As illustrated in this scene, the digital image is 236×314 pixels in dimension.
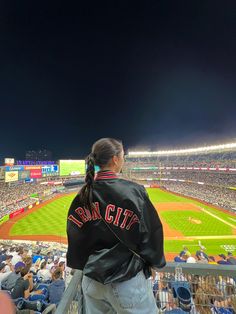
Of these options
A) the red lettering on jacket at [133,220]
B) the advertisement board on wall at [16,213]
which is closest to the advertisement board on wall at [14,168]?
the advertisement board on wall at [16,213]

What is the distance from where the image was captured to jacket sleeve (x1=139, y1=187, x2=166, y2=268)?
1.60 m

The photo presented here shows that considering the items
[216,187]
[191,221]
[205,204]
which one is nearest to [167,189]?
[216,187]

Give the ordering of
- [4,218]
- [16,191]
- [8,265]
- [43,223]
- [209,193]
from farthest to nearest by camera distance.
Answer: [209,193] < [16,191] < [4,218] < [43,223] < [8,265]

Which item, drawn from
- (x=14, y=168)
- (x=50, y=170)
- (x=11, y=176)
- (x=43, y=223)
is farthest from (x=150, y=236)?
(x=50, y=170)

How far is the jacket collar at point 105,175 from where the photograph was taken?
175 centimetres

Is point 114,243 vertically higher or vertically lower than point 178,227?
higher

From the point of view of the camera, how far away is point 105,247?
5.39 ft

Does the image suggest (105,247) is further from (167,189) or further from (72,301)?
(167,189)

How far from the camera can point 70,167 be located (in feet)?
177

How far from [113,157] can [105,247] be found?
2.45 ft

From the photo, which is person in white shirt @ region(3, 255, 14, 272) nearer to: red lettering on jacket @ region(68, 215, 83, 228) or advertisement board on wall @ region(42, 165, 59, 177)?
red lettering on jacket @ region(68, 215, 83, 228)

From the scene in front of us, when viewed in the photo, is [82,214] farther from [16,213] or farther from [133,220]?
[16,213]

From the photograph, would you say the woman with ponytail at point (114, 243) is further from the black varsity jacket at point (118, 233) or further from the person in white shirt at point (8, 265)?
the person in white shirt at point (8, 265)

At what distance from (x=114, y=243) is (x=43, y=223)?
27.2m
